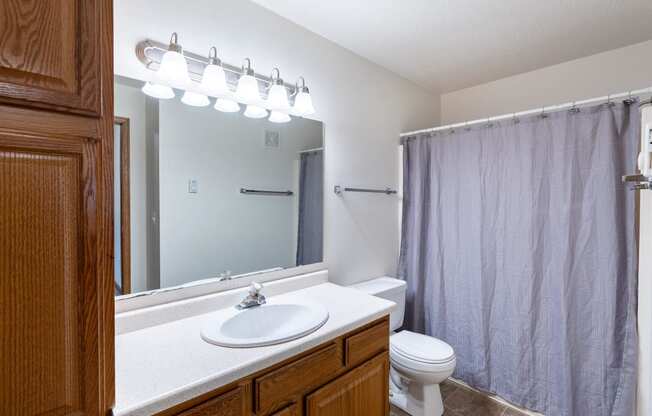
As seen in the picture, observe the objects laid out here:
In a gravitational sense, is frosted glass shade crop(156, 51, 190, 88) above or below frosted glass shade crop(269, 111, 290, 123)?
above

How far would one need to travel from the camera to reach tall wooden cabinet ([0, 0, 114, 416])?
1.99 feet

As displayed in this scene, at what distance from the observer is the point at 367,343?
136cm

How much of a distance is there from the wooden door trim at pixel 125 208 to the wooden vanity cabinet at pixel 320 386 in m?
0.62

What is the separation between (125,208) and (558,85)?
2.93m

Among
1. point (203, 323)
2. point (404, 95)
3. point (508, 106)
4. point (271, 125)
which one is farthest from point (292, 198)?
point (508, 106)

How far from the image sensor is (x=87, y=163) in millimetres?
692

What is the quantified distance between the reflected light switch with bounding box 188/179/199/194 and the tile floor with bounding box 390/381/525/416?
178 centimetres

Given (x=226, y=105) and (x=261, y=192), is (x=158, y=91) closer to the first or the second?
(x=226, y=105)

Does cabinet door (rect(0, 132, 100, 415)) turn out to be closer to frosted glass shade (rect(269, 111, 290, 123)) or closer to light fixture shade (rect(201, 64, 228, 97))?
light fixture shade (rect(201, 64, 228, 97))

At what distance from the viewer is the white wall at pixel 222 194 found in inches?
53.6

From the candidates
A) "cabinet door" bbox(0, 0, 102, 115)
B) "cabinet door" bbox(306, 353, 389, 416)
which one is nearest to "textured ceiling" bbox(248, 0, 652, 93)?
"cabinet door" bbox(0, 0, 102, 115)

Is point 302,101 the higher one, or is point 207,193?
point 302,101

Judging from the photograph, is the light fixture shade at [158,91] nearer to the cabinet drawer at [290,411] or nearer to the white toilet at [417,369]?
the cabinet drawer at [290,411]

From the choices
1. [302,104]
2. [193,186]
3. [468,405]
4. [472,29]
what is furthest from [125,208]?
[468,405]
